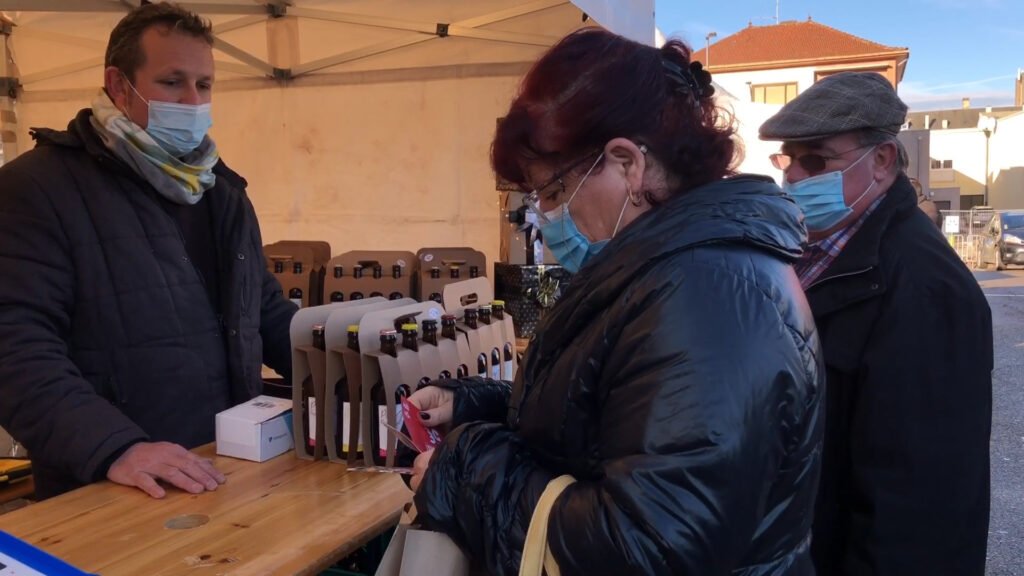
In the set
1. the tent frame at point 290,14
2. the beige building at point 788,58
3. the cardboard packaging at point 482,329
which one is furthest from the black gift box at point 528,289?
the beige building at point 788,58

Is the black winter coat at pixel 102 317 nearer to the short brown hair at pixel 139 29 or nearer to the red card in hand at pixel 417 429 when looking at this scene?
the short brown hair at pixel 139 29

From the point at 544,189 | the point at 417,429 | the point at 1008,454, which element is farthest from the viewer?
the point at 1008,454

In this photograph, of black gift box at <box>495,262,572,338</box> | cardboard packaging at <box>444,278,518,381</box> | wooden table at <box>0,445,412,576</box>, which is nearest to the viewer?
wooden table at <box>0,445,412,576</box>

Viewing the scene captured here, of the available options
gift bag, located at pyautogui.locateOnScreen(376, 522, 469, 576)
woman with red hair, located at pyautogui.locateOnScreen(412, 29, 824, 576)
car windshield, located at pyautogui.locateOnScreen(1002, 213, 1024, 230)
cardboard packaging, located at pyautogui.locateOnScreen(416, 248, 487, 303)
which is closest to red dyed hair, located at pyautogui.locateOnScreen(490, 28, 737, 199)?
woman with red hair, located at pyautogui.locateOnScreen(412, 29, 824, 576)

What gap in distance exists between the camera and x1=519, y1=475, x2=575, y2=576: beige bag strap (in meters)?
0.91

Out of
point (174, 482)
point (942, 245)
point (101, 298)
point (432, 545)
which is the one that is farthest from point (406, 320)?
point (942, 245)

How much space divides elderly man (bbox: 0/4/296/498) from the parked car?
2113cm

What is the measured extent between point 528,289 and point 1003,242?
19.6m

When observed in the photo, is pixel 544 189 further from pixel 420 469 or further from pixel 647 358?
pixel 420 469

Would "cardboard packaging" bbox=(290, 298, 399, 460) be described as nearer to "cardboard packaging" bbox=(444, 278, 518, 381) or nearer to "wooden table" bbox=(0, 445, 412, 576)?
"wooden table" bbox=(0, 445, 412, 576)

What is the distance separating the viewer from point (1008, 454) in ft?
17.2

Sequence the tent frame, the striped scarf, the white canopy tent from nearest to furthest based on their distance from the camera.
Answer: the striped scarf < the tent frame < the white canopy tent

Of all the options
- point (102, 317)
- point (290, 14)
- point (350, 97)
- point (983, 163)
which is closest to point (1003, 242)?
point (350, 97)

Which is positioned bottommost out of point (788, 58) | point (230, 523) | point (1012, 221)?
point (1012, 221)
